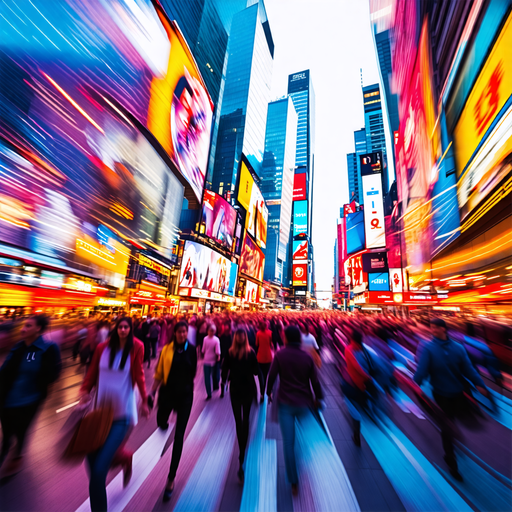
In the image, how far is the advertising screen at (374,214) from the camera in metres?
41.2

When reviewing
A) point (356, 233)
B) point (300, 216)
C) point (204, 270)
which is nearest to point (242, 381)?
point (204, 270)

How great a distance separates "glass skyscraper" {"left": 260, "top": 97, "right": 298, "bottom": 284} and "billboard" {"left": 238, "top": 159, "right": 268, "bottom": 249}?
176ft

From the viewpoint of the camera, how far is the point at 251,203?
51.7 meters

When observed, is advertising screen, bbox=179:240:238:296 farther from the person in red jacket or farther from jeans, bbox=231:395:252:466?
the person in red jacket

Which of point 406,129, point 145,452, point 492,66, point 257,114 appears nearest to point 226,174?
point 257,114

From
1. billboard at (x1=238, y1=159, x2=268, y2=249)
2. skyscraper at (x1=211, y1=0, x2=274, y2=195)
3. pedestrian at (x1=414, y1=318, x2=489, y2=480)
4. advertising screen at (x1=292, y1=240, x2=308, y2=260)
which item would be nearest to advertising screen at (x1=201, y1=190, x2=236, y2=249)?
billboard at (x1=238, y1=159, x2=268, y2=249)

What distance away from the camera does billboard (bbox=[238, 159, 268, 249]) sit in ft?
152

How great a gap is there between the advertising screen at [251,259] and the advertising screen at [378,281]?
25.2 meters

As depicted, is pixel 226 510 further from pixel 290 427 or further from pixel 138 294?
pixel 138 294

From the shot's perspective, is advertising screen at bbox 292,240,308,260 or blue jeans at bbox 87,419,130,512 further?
advertising screen at bbox 292,240,308,260

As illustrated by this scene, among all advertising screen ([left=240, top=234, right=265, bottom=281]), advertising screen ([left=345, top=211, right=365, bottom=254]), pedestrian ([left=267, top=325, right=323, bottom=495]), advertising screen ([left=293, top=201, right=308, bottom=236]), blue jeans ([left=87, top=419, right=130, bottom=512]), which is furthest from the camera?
advertising screen ([left=293, top=201, right=308, bottom=236])

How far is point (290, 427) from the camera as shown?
2949 millimetres

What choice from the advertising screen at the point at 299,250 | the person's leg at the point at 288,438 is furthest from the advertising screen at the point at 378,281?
the person's leg at the point at 288,438

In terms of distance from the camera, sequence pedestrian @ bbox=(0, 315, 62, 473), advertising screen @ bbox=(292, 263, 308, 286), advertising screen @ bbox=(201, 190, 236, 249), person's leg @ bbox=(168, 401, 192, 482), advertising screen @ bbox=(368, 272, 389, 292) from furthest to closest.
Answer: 1. advertising screen @ bbox=(292, 263, 308, 286)
2. advertising screen @ bbox=(368, 272, 389, 292)
3. advertising screen @ bbox=(201, 190, 236, 249)
4. pedestrian @ bbox=(0, 315, 62, 473)
5. person's leg @ bbox=(168, 401, 192, 482)
